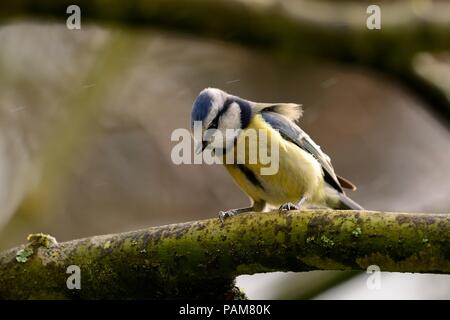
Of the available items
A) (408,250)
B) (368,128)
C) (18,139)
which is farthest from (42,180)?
(368,128)

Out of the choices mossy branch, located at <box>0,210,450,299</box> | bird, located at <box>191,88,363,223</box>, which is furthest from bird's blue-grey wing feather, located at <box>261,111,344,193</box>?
mossy branch, located at <box>0,210,450,299</box>

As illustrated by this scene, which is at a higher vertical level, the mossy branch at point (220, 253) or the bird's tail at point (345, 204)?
the bird's tail at point (345, 204)

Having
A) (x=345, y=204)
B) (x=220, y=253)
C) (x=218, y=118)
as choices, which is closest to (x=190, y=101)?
(x=345, y=204)

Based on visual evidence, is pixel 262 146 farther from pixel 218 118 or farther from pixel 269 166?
pixel 218 118

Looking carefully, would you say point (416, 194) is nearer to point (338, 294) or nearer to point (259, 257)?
point (338, 294)

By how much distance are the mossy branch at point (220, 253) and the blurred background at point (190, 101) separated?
21.0 inches

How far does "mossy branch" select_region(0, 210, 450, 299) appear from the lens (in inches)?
71.7

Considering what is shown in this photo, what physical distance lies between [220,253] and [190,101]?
126 inches

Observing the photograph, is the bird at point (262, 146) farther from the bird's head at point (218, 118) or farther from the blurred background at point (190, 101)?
the blurred background at point (190, 101)

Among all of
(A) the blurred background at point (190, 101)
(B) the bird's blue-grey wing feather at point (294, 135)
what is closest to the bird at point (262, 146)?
(B) the bird's blue-grey wing feather at point (294, 135)

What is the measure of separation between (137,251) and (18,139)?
7.69 feet

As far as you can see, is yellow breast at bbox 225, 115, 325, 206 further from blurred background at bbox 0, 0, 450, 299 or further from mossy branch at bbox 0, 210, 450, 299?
mossy branch at bbox 0, 210, 450, 299

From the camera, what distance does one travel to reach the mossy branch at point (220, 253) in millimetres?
1820

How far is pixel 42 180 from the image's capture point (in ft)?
11.9
